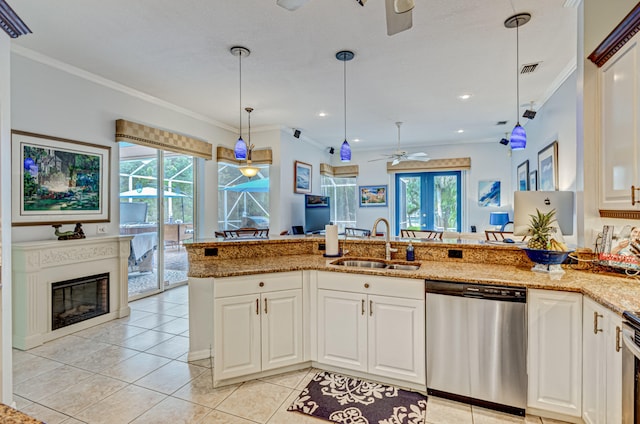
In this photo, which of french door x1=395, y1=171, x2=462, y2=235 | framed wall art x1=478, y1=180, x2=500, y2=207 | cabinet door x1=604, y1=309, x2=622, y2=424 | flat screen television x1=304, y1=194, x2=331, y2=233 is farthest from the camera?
french door x1=395, y1=171, x2=462, y2=235

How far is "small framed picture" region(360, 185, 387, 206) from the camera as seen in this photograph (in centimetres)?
802

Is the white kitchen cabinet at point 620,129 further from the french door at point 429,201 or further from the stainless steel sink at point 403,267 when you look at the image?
the french door at point 429,201

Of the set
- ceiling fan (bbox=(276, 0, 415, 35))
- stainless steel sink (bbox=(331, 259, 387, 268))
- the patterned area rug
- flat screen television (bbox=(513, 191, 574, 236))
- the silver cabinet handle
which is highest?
ceiling fan (bbox=(276, 0, 415, 35))

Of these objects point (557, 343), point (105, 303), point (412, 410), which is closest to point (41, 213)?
point (105, 303)

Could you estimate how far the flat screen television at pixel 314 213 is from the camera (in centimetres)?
646

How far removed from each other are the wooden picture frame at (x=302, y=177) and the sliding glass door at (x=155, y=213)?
2057 millimetres

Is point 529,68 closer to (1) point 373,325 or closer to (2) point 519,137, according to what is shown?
(2) point 519,137

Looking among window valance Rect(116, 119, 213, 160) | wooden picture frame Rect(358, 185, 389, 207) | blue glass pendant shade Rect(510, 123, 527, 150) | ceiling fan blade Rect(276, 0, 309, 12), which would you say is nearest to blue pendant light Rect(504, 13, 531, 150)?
blue glass pendant shade Rect(510, 123, 527, 150)

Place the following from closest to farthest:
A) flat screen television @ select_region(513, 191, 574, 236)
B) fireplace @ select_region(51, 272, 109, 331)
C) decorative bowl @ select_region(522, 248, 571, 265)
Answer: decorative bowl @ select_region(522, 248, 571, 265) < flat screen television @ select_region(513, 191, 574, 236) < fireplace @ select_region(51, 272, 109, 331)

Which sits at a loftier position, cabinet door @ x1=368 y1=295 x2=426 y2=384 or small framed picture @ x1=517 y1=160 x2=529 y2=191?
small framed picture @ x1=517 y1=160 x2=529 y2=191

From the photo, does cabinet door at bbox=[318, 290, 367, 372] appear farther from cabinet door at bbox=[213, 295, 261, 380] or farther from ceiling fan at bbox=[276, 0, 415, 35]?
ceiling fan at bbox=[276, 0, 415, 35]

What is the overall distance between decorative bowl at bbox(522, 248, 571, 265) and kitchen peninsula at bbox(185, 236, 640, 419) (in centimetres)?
10

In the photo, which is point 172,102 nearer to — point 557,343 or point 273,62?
point 273,62

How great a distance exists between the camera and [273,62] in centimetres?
337
